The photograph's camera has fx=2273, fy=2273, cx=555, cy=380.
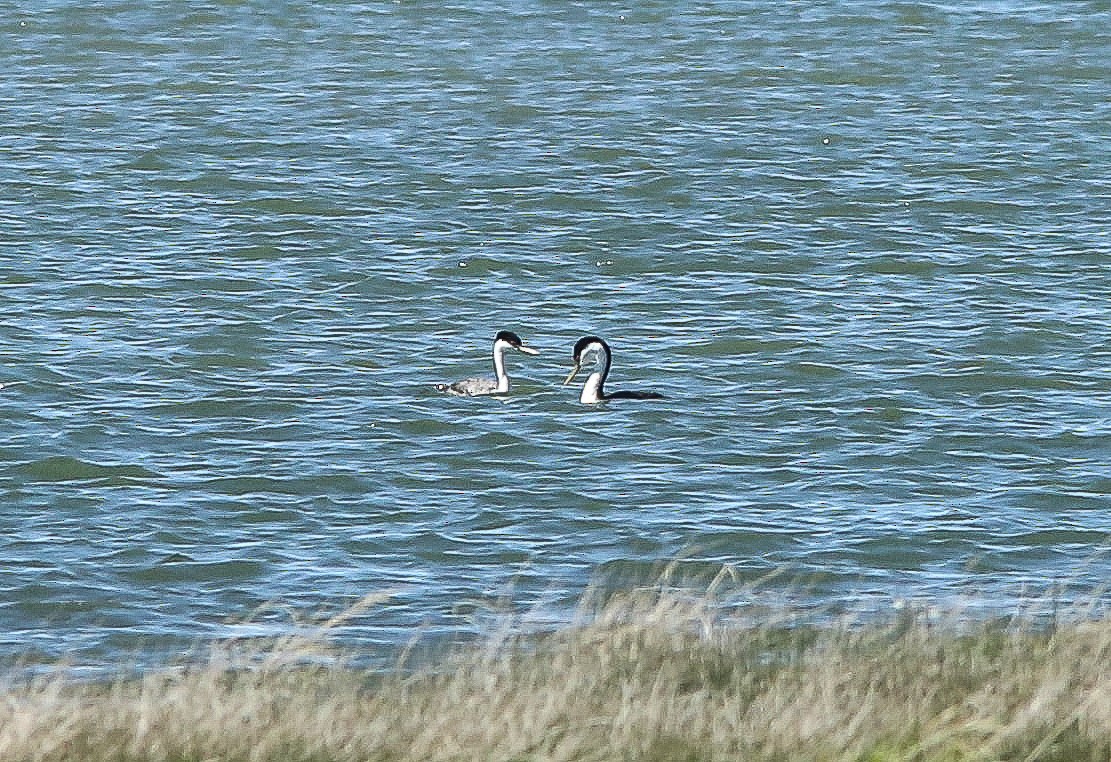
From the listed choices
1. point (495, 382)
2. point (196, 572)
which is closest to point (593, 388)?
point (495, 382)

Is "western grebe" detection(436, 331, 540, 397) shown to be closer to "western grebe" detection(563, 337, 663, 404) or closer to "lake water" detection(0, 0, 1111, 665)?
"lake water" detection(0, 0, 1111, 665)

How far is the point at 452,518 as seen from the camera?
56.1ft

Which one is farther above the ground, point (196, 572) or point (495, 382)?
point (196, 572)

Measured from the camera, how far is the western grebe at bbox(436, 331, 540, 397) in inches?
810

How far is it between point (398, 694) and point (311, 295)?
1365 centimetres

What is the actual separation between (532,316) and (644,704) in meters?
14.1

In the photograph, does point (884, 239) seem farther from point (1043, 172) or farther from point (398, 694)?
point (398, 694)

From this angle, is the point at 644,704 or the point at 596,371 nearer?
the point at 644,704

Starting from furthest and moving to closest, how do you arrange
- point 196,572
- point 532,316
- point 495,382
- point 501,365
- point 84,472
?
point 532,316, point 501,365, point 495,382, point 84,472, point 196,572

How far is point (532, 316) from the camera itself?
928 inches

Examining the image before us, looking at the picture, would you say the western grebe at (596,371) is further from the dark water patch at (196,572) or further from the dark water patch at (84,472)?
the dark water patch at (196,572)

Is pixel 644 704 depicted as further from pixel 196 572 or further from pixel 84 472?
pixel 84 472

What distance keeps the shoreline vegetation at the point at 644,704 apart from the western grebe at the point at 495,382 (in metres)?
8.85

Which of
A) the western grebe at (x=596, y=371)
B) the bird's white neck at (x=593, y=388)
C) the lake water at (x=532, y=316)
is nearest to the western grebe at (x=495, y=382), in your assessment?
the lake water at (x=532, y=316)
